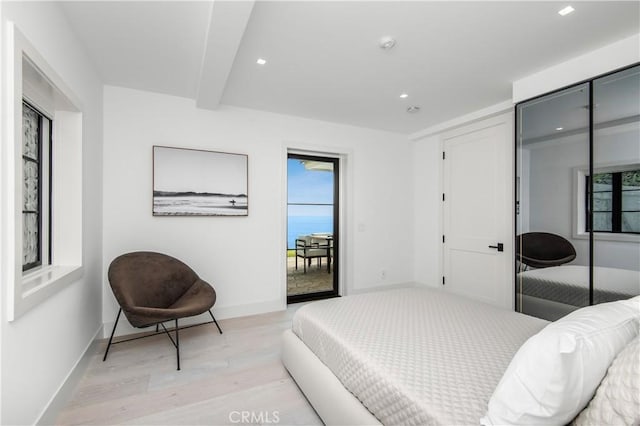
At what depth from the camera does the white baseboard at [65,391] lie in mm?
1612

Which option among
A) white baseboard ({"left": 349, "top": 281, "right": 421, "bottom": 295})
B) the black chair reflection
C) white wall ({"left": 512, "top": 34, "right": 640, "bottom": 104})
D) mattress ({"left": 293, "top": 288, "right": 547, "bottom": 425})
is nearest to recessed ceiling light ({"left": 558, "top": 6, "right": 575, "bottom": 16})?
white wall ({"left": 512, "top": 34, "right": 640, "bottom": 104})

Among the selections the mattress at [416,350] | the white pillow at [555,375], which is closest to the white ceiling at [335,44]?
the white pillow at [555,375]

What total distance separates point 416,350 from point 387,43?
82.3 inches

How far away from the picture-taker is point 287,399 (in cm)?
193

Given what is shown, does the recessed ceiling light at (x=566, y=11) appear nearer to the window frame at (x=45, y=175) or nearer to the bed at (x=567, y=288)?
the bed at (x=567, y=288)

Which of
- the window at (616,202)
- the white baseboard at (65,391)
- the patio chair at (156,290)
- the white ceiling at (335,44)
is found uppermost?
the white ceiling at (335,44)

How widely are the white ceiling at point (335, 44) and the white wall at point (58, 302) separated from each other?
25 centimetres

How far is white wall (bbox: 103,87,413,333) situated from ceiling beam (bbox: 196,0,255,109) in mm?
646

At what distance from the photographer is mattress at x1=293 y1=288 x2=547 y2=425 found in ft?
3.74

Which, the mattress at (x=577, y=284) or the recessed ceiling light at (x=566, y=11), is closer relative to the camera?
the recessed ceiling light at (x=566, y=11)

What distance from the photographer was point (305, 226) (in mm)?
4270

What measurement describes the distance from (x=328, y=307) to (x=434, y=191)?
2.96 metres

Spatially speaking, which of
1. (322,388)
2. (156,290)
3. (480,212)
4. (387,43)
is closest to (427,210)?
(480,212)

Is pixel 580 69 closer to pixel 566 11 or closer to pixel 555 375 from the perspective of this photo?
pixel 566 11
